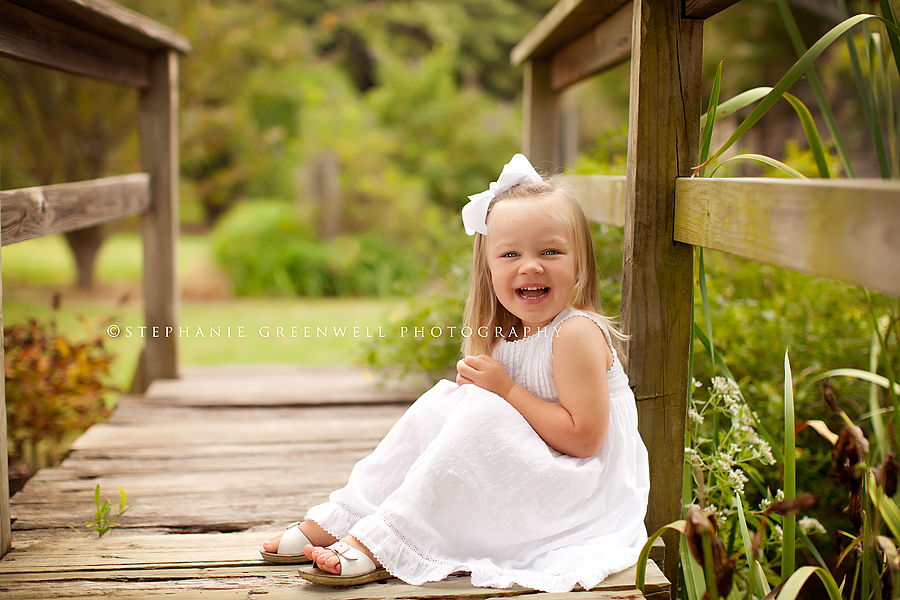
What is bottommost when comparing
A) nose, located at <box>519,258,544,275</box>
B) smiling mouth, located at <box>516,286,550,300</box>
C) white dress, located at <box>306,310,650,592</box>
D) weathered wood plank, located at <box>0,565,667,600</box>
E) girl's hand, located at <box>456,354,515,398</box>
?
weathered wood plank, located at <box>0,565,667,600</box>

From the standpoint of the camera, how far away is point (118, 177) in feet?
10.1

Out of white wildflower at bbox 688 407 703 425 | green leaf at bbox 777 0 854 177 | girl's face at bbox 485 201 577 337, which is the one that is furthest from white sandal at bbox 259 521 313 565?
green leaf at bbox 777 0 854 177

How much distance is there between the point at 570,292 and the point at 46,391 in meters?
2.48

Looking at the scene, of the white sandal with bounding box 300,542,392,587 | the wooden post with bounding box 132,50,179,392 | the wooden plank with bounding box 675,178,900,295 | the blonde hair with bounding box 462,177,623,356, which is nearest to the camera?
the wooden plank with bounding box 675,178,900,295

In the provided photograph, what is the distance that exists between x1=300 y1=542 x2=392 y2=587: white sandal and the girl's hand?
489 millimetres

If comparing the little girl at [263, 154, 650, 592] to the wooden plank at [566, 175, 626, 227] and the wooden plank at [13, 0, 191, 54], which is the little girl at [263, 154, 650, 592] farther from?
the wooden plank at [13, 0, 191, 54]

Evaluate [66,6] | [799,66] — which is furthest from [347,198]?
[799,66]

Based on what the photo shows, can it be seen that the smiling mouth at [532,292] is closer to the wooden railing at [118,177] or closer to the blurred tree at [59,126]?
the wooden railing at [118,177]

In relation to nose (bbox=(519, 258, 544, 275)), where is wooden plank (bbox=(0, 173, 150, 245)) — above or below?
above

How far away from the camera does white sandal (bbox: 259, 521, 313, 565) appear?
1.64 m

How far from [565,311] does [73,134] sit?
20.8ft

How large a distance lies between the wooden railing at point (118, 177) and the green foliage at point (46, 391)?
1.12 ft

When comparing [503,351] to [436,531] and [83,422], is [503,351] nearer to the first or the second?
[436,531]

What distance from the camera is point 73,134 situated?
654 centimetres
